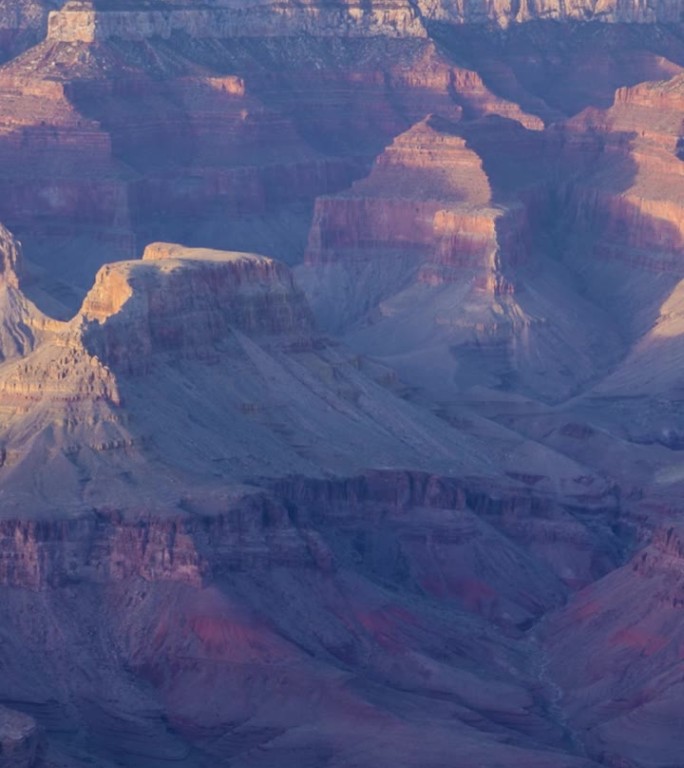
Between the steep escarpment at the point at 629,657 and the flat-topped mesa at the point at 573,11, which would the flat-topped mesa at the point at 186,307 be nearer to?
the steep escarpment at the point at 629,657

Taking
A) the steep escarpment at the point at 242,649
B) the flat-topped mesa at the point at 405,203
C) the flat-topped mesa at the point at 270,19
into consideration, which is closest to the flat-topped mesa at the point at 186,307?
the steep escarpment at the point at 242,649

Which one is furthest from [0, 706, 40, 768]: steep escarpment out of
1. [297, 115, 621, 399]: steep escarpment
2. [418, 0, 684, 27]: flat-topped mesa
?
[418, 0, 684, 27]: flat-topped mesa

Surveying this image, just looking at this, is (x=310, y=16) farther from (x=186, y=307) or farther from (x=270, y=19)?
(x=186, y=307)

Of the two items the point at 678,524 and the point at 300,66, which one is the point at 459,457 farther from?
the point at 300,66

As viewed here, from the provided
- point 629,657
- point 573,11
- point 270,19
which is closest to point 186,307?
point 629,657

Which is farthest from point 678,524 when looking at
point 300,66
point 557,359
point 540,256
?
point 300,66

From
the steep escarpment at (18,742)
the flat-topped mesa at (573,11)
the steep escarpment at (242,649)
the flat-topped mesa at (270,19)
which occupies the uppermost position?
the steep escarpment at (18,742)
